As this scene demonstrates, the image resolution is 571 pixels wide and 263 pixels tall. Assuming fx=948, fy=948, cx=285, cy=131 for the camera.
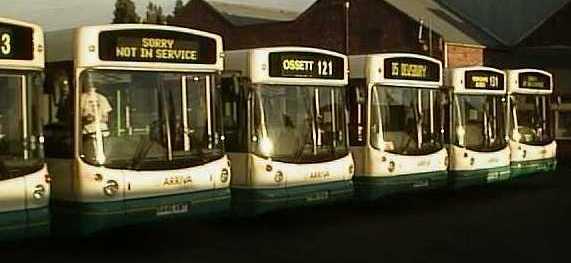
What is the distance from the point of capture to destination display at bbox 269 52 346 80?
13594 millimetres

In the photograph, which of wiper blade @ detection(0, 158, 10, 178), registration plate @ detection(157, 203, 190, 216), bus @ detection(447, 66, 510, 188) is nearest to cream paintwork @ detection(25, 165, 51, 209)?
wiper blade @ detection(0, 158, 10, 178)

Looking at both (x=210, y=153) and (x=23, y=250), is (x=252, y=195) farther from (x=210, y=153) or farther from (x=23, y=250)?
(x=23, y=250)

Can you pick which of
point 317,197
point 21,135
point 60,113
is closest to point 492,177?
point 317,197

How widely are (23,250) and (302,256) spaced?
3.59 meters

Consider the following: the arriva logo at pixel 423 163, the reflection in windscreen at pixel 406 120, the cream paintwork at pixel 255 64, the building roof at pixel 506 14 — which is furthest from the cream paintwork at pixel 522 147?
the building roof at pixel 506 14

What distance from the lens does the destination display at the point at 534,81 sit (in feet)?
65.7

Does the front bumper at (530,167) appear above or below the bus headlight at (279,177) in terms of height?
below

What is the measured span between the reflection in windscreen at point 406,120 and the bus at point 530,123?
3.16m

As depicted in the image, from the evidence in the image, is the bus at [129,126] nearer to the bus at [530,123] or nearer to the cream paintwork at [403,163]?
the cream paintwork at [403,163]

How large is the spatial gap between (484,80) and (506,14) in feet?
94.3

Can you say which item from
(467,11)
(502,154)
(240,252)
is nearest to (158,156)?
(240,252)

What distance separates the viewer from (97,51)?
1095 centimetres

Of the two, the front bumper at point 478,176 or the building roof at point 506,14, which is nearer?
the front bumper at point 478,176

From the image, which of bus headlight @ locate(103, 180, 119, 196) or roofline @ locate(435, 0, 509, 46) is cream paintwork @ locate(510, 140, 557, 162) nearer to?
bus headlight @ locate(103, 180, 119, 196)
